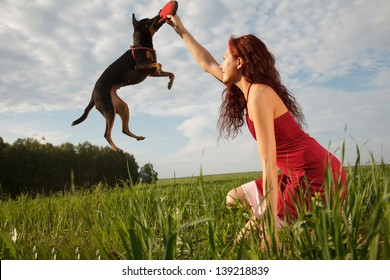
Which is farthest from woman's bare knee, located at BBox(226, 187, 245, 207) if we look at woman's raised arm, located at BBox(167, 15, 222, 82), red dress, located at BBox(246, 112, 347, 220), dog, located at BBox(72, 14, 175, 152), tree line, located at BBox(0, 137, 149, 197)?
tree line, located at BBox(0, 137, 149, 197)

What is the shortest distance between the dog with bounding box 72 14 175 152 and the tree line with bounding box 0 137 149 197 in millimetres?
8556

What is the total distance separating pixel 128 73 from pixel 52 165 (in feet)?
36.7

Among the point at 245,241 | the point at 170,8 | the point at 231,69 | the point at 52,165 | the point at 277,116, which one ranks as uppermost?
the point at 170,8

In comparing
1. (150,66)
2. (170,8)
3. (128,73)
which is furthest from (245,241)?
(128,73)

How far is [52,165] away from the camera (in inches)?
553

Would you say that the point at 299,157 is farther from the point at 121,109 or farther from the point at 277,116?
the point at 121,109

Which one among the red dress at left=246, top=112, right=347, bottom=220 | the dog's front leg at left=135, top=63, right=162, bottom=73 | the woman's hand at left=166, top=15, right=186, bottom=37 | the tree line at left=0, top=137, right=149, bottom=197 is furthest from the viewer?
the tree line at left=0, top=137, right=149, bottom=197

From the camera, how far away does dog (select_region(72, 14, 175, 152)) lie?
12.9ft

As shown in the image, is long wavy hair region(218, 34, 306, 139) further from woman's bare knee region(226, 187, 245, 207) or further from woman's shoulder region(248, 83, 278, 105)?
woman's bare knee region(226, 187, 245, 207)

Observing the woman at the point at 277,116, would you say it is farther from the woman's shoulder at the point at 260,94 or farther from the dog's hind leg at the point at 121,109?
the dog's hind leg at the point at 121,109
